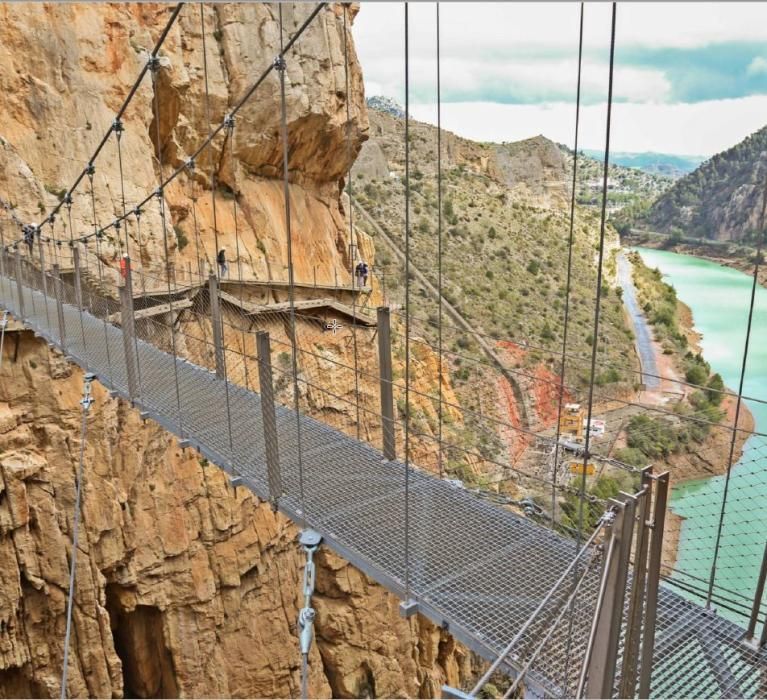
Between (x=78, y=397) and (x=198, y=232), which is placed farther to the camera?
(x=198, y=232)

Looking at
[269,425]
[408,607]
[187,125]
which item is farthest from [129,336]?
[187,125]

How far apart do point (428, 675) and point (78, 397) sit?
4266 mm

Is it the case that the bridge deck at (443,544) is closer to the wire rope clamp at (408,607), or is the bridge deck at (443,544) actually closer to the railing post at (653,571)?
the wire rope clamp at (408,607)

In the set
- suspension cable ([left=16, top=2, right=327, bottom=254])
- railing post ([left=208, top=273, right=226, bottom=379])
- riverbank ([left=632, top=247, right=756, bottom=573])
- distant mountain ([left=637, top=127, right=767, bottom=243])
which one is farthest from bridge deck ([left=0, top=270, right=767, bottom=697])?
riverbank ([left=632, top=247, right=756, bottom=573])

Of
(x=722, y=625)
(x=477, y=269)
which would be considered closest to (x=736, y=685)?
(x=722, y=625)

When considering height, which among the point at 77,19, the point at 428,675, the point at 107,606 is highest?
the point at 77,19

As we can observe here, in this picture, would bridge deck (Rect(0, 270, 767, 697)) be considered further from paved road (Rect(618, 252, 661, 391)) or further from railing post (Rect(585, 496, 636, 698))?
paved road (Rect(618, 252, 661, 391))

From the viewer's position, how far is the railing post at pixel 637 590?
1.02 meters

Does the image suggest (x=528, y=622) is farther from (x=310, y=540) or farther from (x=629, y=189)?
Result: (x=629, y=189)

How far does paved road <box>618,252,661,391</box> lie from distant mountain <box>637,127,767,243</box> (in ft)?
8.93

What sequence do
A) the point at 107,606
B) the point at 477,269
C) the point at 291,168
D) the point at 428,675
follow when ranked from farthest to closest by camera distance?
the point at 477,269 < the point at 291,168 < the point at 428,675 < the point at 107,606

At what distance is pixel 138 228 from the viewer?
534cm

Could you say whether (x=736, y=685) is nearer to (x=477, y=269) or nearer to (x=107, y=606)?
(x=107, y=606)

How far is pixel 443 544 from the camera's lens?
1.83 meters
